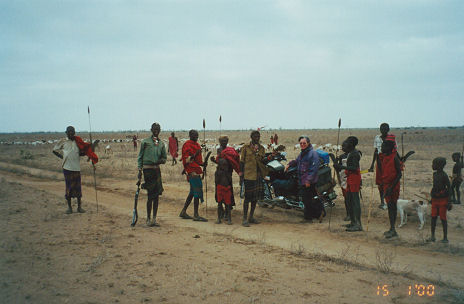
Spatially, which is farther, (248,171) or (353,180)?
(248,171)

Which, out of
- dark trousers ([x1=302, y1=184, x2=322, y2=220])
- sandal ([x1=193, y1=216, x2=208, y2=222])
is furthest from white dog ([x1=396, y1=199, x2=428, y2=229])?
sandal ([x1=193, y1=216, x2=208, y2=222])

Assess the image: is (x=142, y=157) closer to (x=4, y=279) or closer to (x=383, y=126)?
(x=4, y=279)

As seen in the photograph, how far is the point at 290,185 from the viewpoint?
8.43m

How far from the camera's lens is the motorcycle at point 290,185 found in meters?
8.07

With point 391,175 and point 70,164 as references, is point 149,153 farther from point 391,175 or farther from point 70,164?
point 391,175

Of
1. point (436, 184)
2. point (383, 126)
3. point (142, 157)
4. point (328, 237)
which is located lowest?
point (328, 237)

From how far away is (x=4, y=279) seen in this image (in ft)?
14.5

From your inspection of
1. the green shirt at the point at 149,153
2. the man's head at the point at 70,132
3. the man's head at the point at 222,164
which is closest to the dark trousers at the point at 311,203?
the man's head at the point at 222,164

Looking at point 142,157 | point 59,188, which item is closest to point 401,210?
point 142,157

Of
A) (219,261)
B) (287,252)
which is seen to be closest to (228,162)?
(287,252)

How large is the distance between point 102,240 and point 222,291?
3009 millimetres
